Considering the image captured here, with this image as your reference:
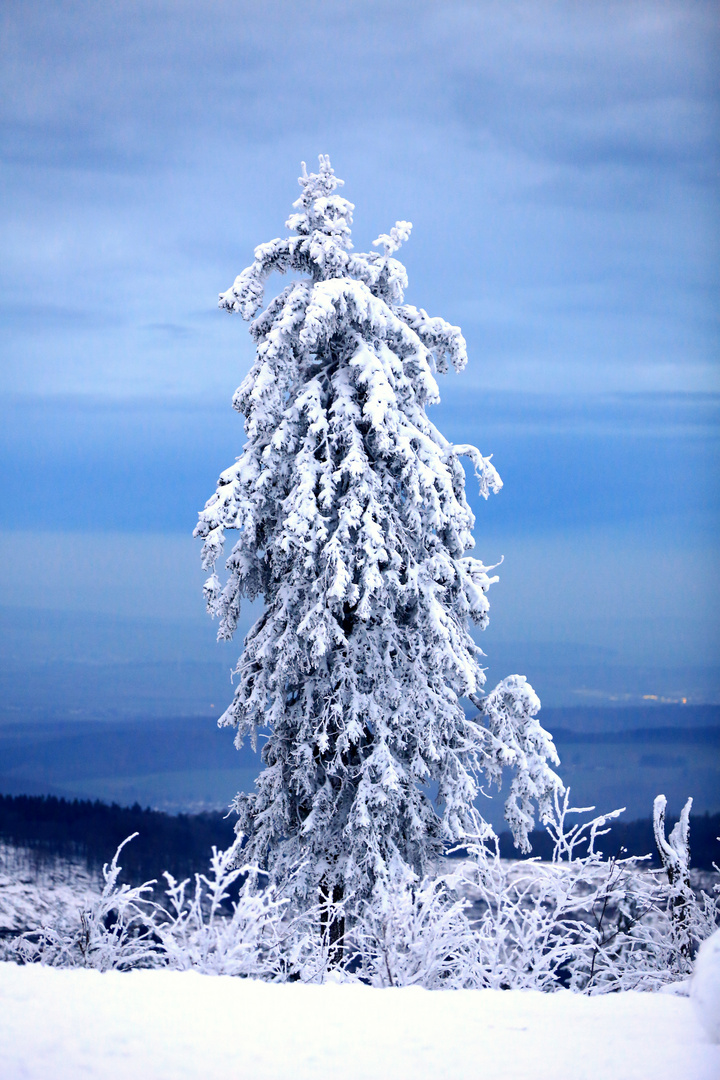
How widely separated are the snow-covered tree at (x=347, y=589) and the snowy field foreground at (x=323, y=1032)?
6.31 m

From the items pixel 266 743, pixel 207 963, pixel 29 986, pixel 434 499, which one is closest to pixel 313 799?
pixel 266 743

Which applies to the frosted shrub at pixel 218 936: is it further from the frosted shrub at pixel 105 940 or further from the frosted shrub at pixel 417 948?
the frosted shrub at pixel 417 948

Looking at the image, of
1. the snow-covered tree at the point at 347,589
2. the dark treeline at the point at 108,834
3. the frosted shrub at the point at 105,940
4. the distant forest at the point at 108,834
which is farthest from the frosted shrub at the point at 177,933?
the dark treeline at the point at 108,834

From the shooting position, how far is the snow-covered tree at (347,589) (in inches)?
434

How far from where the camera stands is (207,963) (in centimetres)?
521

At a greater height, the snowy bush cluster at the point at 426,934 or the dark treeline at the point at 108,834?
the snowy bush cluster at the point at 426,934

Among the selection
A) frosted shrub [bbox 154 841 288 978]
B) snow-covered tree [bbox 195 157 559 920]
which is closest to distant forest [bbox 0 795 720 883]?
snow-covered tree [bbox 195 157 559 920]

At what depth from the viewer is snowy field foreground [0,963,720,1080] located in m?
3.52

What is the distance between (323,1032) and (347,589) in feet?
24.2

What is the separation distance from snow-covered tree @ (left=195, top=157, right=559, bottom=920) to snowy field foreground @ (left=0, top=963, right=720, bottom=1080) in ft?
20.7

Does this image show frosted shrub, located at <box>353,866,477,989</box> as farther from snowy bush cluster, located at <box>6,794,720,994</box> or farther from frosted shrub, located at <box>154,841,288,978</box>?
frosted shrub, located at <box>154,841,288,978</box>

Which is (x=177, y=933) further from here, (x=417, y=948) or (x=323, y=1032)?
(x=323, y=1032)

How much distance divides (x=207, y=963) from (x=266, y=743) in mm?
7046

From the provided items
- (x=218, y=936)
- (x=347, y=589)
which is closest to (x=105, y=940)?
(x=218, y=936)
